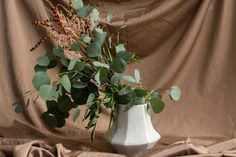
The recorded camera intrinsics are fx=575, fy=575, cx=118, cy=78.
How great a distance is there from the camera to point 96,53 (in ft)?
5.02

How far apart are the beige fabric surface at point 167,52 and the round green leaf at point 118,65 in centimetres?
58

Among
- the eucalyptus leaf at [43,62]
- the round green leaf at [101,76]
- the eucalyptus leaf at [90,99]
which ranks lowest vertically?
the eucalyptus leaf at [90,99]

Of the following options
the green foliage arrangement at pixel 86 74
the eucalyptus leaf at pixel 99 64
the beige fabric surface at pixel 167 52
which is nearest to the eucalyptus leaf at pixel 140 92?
the green foliage arrangement at pixel 86 74

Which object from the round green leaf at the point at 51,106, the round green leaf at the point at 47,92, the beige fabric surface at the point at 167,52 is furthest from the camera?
the beige fabric surface at the point at 167,52

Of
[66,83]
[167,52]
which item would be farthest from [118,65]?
[167,52]

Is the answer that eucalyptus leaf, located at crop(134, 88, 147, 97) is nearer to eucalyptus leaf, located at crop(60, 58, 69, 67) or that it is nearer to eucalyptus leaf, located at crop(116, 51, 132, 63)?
eucalyptus leaf, located at crop(116, 51, 132, 63)

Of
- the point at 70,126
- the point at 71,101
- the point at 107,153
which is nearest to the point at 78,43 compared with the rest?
the point at 71,101

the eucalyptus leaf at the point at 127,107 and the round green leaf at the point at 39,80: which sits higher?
the round green leaf at the point at 39,80

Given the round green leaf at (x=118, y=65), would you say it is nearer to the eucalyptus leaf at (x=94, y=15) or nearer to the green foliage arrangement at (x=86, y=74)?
the green foliage arrangement at (x=86, y=74)

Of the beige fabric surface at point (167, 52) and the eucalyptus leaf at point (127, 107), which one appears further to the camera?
the beige fabric surface at point (167, 52)

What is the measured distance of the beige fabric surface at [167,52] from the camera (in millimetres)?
2127

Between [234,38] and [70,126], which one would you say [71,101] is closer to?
[70,126]

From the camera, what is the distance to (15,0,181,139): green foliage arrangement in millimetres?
1523

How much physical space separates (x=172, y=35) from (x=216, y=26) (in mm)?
173
